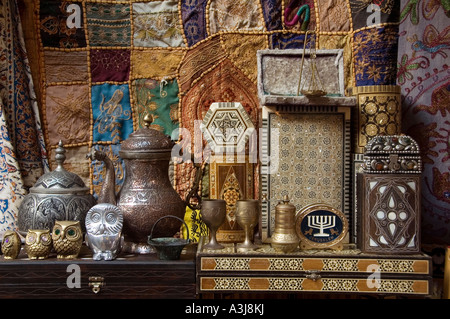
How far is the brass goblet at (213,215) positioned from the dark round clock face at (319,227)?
345 mm

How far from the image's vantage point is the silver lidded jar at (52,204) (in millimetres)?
2256

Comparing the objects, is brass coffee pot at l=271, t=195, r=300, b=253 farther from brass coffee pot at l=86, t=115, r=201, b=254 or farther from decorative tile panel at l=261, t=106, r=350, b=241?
brass coffee pot at l=86, t=115, r=201, b=254

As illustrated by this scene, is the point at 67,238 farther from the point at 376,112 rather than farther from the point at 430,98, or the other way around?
the point at 430,98

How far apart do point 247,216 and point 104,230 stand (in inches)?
23.7

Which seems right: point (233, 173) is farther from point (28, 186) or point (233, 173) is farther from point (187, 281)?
point (28, 186)

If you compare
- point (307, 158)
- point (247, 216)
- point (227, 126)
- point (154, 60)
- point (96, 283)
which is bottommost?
point (96, 283)

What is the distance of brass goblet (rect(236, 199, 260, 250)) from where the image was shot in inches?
86.8

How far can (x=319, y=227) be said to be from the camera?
220cm

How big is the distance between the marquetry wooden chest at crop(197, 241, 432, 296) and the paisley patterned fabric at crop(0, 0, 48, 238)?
3.41 feet

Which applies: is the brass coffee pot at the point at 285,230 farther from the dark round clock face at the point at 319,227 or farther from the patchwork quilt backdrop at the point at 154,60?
the patchwork quilt backdrop at the point at 154,60

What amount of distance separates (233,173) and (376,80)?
2.85 ft

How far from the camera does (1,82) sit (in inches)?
101

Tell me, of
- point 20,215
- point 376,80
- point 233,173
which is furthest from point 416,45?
point 20,215

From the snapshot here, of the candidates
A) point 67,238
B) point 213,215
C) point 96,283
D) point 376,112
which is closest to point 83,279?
point 96,283
